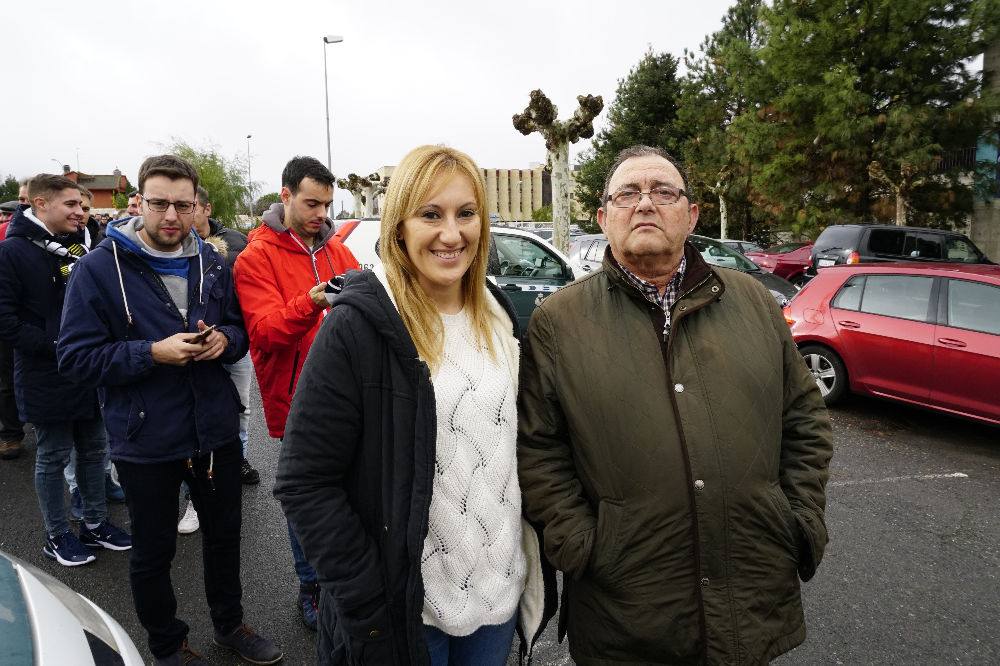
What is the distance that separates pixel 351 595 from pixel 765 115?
2200 centimetres

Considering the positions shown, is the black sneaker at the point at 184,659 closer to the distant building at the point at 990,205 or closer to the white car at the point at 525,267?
the white car at the point at 525,267

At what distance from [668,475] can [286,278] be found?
1923 millimetres

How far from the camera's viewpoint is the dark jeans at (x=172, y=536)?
2371 mm

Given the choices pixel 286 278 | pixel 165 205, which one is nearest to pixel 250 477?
pixel 286 278

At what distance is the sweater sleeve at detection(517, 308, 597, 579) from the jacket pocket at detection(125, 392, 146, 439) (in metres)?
1.53

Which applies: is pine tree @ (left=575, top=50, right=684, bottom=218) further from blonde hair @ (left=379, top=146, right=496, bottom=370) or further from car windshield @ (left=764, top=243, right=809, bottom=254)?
blonde hair @ (left=379, top=146, right=496, bottom=370)

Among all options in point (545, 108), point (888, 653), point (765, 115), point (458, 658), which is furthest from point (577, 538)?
point (765, 115)

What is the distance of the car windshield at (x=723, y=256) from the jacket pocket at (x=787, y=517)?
11.2 meters

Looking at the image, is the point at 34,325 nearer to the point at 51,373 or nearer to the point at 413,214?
the point at 51,373

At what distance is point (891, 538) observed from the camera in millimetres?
3727

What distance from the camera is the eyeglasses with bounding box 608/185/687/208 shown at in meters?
1.85

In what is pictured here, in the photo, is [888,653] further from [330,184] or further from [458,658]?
[330,184]

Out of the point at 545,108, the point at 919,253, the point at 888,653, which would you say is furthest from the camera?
the point at 545,108

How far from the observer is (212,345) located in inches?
94.2
